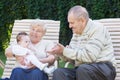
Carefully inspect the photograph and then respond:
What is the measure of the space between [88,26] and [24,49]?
901 mm

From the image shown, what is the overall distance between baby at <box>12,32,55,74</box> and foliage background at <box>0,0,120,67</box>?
4.57m

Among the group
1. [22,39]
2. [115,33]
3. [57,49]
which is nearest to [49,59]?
[22,39]

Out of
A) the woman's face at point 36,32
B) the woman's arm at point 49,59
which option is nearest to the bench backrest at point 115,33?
the woman's arm at point 49,59

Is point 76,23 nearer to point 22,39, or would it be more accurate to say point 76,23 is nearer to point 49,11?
point 22,39

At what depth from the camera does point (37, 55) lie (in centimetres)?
588

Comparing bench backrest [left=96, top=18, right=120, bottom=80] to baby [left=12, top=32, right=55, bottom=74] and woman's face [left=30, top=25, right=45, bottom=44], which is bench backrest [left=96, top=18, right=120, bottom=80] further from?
woman's face [left=30, top=25, right=45, bottom=44]

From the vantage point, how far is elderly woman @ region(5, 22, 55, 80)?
553 cm

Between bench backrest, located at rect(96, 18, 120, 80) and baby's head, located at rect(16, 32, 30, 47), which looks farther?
bench backrest, located at rect(96, 18, 120, 80)

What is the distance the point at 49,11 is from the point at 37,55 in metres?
5.31

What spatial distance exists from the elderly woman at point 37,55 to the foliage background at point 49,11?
14.3 ft

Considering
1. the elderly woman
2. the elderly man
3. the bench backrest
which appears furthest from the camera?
the bench backrest

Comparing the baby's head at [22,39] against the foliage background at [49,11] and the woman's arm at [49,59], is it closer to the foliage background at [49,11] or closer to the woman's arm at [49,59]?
Answer: the woman's arm at [49,59]

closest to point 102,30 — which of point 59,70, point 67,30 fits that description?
point 59,70

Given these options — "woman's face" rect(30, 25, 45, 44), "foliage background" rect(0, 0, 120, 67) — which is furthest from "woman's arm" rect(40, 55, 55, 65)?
"foliage background" rect(0, 0, 120, 67)
